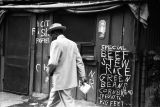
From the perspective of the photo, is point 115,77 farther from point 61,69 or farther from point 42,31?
point 42,31

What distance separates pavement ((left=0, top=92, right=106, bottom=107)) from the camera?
8.95 m

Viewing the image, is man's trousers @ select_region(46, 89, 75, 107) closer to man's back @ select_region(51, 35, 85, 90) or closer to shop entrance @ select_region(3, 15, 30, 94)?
man's back @ select_region(51, 35, 85, 90)

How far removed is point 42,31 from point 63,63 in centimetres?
360

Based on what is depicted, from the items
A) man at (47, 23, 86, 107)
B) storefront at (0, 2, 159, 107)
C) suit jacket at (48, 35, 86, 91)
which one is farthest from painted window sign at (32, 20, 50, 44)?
suit jacket at (48, 35, 86, 91)

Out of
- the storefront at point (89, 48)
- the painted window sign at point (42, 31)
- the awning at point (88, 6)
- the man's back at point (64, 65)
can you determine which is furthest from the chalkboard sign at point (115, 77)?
the man's back at point (64, 65)

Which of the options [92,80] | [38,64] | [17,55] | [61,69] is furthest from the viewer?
[17,55]

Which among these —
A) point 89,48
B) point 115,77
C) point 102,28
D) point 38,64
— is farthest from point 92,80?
point 38,64

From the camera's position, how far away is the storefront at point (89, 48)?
840 centimetres

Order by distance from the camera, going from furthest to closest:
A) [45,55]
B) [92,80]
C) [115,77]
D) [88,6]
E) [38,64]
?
[38,64]
[45,55]
[92,80]
[88,6]
[115,77]

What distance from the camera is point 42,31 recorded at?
32.3 ft

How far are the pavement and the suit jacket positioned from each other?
2.52 m

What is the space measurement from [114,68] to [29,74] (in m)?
2.97

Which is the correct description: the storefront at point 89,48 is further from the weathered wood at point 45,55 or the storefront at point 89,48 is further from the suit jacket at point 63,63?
the suit jacket at point 63,63

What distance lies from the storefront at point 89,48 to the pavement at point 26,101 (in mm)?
181
